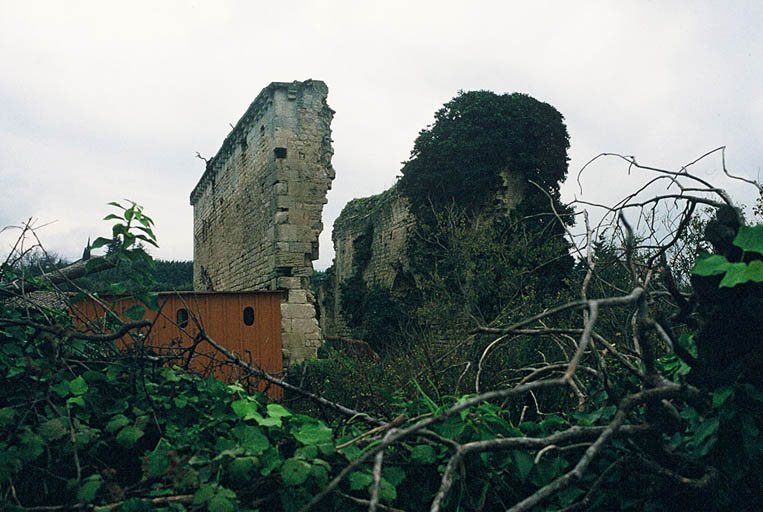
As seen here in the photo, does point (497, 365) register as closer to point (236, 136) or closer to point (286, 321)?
point (286, 321)

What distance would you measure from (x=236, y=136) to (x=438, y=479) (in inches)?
534

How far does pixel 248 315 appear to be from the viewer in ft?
32.6

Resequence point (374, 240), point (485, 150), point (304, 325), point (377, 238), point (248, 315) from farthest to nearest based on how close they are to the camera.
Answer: point (374, 240) < point (377, 238) < point (485, 150) < point (304, 325) < point (248, 315)

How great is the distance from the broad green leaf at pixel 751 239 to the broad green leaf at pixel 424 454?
44.7 inches

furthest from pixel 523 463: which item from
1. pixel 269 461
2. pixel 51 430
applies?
pixel 51 430

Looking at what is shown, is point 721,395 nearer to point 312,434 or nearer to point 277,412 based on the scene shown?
point 312,434

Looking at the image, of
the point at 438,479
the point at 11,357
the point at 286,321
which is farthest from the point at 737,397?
the point at 286,321

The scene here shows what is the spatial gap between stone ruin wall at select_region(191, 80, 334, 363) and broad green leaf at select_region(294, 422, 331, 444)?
8691mm

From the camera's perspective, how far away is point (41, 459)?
1777mm

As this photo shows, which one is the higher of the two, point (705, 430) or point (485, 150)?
point (485, 150)

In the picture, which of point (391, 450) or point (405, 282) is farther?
point (405, 282)

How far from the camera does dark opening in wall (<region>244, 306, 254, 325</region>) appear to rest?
390 inches

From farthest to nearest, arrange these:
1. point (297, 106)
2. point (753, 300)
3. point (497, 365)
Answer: point (297, 106) → point (497, 365) → point (753, 300)

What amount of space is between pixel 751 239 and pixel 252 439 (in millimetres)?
1645
